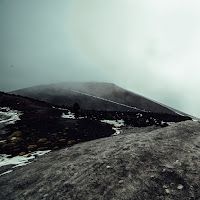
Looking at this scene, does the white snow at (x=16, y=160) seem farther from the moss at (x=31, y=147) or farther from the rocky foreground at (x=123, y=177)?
the rocky foreground at (x=123, y=177)

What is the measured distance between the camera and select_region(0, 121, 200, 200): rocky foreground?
5887 mm

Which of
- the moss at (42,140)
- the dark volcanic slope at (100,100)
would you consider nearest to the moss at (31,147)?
the moss at (42,140)

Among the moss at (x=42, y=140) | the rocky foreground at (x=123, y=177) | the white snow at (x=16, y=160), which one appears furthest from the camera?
→ the moss at (x=42, y=140)

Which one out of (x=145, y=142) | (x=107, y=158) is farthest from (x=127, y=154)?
(x=145, y=142)

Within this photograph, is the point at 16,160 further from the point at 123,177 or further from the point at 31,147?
the point at 123,177

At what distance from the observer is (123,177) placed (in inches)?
268

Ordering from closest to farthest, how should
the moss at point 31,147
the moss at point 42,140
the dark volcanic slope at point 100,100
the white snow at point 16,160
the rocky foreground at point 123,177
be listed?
1. the rocky foreground at point 123,177
2. the white snow at point 16,160
3. the moss at point 31,147
4. the moss at point 42,140
5. the dark volcanic slope at point 100,100

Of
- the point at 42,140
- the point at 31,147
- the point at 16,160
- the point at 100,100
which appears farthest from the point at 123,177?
the point at 100,100

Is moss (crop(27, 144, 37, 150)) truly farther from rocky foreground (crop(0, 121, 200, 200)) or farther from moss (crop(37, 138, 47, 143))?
rocky foreground (crop(0, 121, 200, 200))

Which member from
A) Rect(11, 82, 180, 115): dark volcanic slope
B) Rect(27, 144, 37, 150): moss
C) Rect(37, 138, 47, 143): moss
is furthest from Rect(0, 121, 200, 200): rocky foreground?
Rect(11, 82, 180, 115): dark volcanic slope

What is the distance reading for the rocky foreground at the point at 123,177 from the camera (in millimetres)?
5887

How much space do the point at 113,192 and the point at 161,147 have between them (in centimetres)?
496

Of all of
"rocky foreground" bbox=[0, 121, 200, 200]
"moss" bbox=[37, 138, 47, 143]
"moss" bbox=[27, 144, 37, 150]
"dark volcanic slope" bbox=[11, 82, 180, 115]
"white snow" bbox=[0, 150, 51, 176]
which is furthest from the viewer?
"dark volcanic slope" bbox=[11, 82, 180, 115]

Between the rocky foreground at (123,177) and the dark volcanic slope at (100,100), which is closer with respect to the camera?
the rocky foreground at (123,177)
